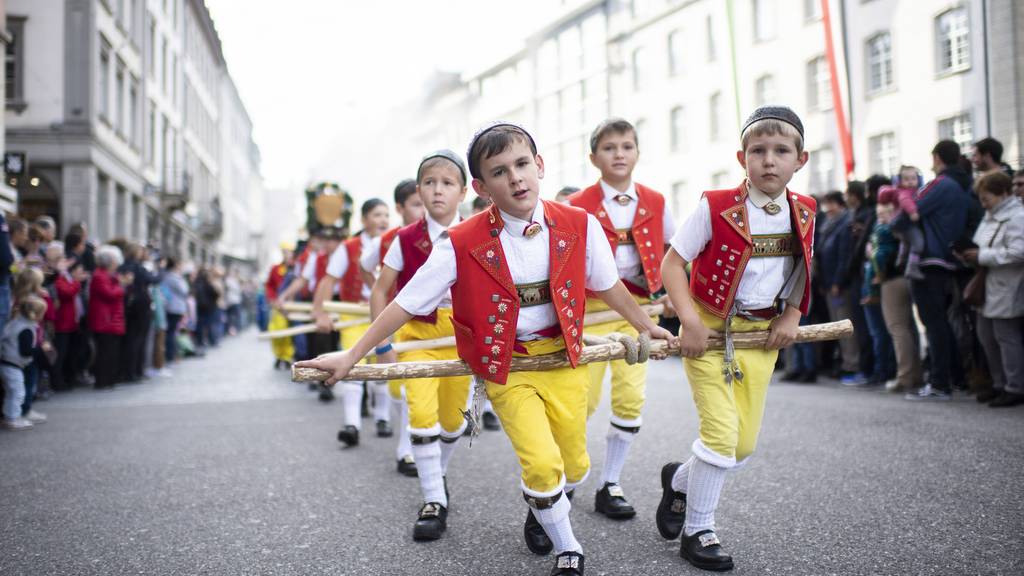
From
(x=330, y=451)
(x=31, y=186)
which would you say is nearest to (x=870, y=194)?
(x=330, y=451)

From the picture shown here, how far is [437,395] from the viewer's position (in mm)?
4652

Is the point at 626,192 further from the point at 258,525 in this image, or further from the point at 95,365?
the point at 95,365

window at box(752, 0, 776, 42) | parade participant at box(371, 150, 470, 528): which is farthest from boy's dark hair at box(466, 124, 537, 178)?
window at box(752, 0, 776, 42)

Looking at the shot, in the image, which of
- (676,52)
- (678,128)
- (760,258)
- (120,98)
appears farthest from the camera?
(678,128)

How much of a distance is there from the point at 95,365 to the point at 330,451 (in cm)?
713

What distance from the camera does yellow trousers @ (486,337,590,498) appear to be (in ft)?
10.6

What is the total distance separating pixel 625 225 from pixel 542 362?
1722 mm

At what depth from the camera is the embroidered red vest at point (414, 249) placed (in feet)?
15.8

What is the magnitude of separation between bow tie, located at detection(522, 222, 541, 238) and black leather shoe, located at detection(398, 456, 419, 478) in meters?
2.75

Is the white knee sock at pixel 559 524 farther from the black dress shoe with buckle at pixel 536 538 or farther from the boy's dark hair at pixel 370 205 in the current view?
the boy's dark hair at pixel 370 205

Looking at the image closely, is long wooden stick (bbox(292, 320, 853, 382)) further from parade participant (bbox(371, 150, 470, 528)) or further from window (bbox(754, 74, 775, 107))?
window (bbox(754, 74, 775, 107))

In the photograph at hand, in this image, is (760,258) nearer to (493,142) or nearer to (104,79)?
(493,142)

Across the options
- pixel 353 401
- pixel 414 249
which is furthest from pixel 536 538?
pixel 353 401

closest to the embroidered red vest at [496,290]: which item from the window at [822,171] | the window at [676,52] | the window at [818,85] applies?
the window at [822,171]
